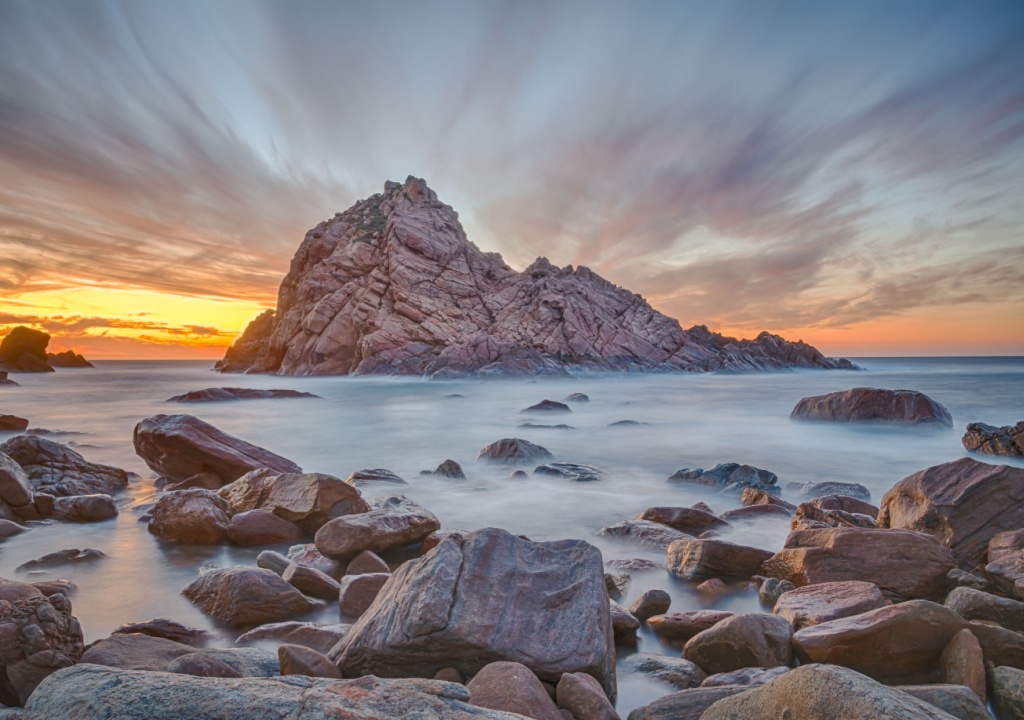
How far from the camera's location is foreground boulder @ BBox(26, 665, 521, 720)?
171cm

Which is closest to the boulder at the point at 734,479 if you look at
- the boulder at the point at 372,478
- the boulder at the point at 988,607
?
the boulder at the point at 988,607

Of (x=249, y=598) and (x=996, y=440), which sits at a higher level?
(x=996, y=440)

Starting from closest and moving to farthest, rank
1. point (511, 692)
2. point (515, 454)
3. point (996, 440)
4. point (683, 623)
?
point (511, 692), point (683, 623), point (515, 454), point (996, 440)

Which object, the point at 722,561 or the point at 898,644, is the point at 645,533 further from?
the point at 898,644

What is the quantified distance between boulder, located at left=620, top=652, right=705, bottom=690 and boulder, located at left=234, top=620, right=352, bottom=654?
6.61 feet

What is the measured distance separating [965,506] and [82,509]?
34.7ft

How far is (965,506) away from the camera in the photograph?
17.3ft

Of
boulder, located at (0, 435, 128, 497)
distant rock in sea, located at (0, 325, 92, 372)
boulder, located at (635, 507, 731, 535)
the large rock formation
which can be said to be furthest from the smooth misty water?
distant rock in sea, located at (0, 325, 92, 372)

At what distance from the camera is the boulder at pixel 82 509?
7098mm

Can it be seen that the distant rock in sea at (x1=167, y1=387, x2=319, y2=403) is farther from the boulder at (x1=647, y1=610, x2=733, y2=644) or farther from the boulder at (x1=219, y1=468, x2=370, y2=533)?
the boulder at (x1=647, y1=610, x2=733, y2=644)

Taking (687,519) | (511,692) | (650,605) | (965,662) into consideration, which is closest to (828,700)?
(511,692)

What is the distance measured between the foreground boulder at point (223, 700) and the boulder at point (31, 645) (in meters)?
1.20

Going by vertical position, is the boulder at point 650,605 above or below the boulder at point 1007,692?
below

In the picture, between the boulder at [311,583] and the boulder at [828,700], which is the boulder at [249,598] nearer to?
the boulder at [311,583]
